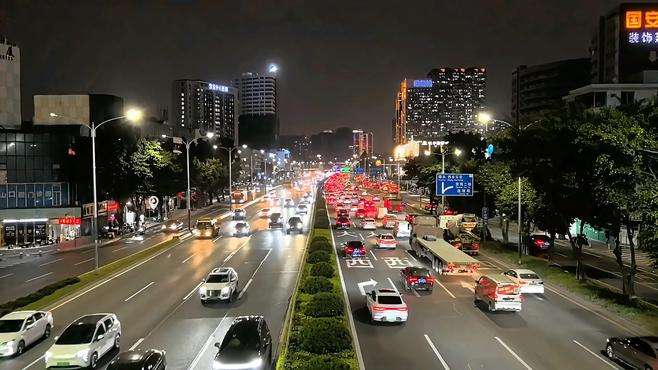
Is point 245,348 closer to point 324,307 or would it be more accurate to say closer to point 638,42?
point 324,307

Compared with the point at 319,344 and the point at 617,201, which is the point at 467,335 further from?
the point at 617,201

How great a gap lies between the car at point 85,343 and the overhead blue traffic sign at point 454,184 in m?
39.8

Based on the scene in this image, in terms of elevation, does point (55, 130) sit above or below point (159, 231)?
above

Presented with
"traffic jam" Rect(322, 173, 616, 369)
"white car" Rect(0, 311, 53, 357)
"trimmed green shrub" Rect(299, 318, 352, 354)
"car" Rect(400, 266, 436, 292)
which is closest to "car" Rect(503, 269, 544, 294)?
"traffic jam" Rect(322, 173, 616, 369)

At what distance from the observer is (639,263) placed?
4656cm

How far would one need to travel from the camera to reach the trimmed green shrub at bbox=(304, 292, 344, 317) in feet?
80.4

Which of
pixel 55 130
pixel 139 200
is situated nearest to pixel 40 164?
pixel 55 130

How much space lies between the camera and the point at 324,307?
2470 centimetres

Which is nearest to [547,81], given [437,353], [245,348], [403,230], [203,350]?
[403,230]

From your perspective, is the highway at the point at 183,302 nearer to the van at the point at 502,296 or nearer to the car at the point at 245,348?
the car at the point at 245,348

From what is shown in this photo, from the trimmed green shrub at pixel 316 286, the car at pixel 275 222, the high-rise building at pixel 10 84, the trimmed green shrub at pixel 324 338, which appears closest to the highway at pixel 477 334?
the trimmed green shrub at pixel 324 338

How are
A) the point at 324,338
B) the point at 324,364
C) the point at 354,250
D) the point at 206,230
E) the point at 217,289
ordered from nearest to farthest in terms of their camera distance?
the point at 324,364 < the point at 324,338 < the point at 217,289 < the point at 354,250 < the point at 206,230

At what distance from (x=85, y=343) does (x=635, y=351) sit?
1968 cm

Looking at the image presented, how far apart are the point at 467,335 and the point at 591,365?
521 centimetres
